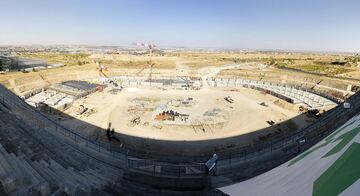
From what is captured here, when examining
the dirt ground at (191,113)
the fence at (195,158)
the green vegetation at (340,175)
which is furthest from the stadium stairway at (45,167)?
the dirt ground at (191,113)

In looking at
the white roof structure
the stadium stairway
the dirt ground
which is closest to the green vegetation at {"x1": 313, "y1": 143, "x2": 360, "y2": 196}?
the white roof structure

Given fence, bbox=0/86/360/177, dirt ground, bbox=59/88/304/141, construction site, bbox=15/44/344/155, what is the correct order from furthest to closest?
1. dirt ground, bbox=59/88/304/141
2. construction site, bbox=15/44/344/155
3. fence, bbox=0/86/360/177

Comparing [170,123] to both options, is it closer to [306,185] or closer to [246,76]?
[306,185]

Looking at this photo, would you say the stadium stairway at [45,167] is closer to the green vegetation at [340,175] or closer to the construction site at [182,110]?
the green vegetation at [340,175]

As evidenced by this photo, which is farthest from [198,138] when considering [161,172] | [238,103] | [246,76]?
[246,76]

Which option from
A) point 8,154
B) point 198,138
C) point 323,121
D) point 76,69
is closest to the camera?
point 8,154

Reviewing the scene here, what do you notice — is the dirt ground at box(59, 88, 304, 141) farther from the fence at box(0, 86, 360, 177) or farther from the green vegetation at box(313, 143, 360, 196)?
the green vegetation at box(313, 143, 360, 196)
